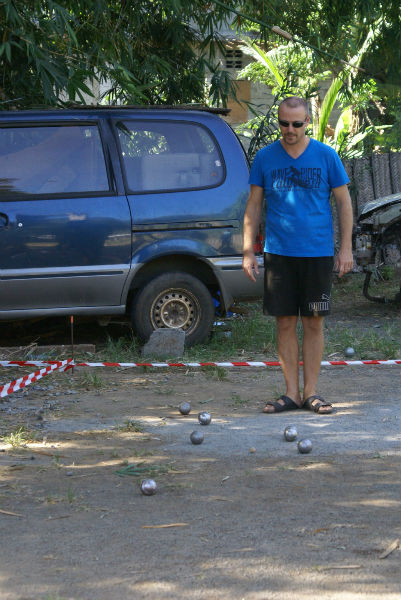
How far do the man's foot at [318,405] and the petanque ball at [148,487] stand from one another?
6.24 feet

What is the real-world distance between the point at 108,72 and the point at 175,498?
19.1ft

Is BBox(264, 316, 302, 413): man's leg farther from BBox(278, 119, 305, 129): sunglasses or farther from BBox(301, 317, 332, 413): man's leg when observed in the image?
BBox(278, 119, 305, 129): sunglasses

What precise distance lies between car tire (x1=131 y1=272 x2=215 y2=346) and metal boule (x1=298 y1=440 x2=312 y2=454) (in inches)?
127

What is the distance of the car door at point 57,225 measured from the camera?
7.74 m

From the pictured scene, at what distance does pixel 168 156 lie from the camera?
318 inches

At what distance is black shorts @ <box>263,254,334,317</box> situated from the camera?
600cm

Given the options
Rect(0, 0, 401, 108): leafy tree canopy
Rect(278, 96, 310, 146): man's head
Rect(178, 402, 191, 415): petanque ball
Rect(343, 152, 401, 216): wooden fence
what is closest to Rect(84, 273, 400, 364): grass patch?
Rect(178, 402, 191, 415): petanque ball

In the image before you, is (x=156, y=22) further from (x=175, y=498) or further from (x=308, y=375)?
(x=175, y=498)

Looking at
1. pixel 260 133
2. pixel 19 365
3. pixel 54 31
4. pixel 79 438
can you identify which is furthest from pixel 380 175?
pixel 79 438

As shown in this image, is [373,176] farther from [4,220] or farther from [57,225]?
[4,220]

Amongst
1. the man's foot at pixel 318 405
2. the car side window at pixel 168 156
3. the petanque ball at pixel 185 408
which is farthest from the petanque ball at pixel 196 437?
the car side window at pixel 168 156

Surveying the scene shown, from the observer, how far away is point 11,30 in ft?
26.9

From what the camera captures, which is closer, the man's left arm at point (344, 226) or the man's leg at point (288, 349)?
the man's left arm at point (344, 226)

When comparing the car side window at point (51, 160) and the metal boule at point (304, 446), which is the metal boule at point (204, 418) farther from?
the car side window at point (51, 160)
